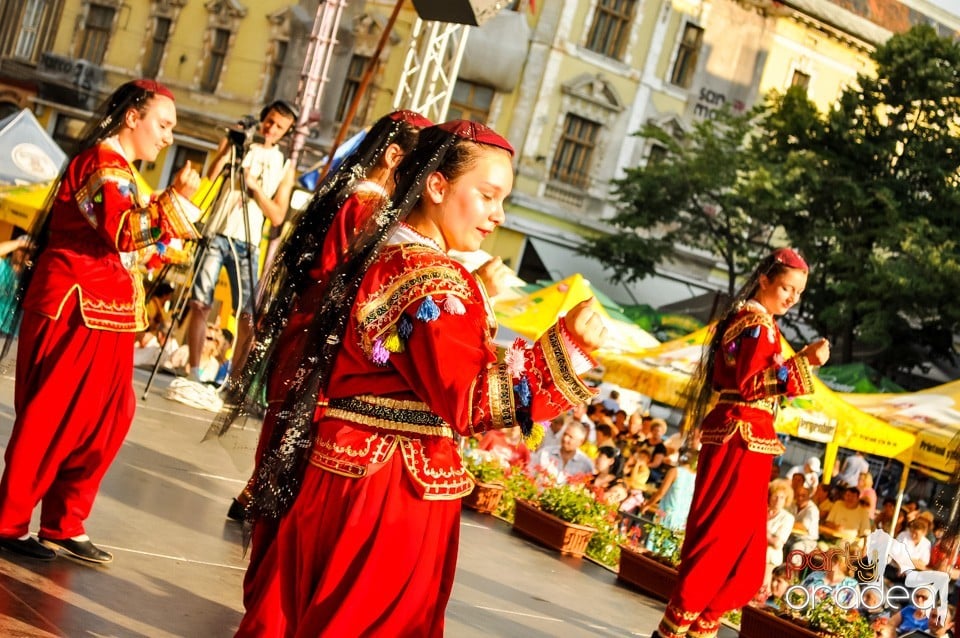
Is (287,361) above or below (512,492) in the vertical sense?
Result: above

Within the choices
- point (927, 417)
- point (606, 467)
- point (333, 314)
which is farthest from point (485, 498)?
point (333, 314)

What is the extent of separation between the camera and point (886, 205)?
2275 cm

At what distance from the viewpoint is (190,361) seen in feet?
35.4

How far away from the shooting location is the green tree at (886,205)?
870 inches

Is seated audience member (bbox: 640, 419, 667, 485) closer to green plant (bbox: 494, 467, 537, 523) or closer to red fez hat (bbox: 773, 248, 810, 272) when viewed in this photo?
green plant (bbox: 494, 467, 537, 523)

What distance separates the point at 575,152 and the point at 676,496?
20.6m

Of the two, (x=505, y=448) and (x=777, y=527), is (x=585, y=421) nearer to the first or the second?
(x=505, y=448)

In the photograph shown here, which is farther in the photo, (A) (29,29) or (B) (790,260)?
(A) (29,29)

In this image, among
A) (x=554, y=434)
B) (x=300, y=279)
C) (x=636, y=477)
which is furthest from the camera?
(x=554, y=434)

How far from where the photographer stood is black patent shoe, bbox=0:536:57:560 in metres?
4.83

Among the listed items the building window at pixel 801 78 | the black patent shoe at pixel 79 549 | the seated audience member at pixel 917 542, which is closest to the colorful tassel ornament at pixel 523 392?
the black patent shoe at pixel 79 549

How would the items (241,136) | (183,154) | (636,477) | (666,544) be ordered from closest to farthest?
(241,136) → (666,544) → (636,477) → (183,154)

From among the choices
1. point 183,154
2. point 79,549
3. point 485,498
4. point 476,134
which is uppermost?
point 183,154

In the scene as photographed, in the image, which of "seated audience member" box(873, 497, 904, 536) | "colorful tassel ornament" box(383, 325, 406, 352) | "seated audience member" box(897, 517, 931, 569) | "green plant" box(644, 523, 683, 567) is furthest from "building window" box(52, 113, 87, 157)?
"colorful tassel ornament" box(383, 325, 406, 352)
